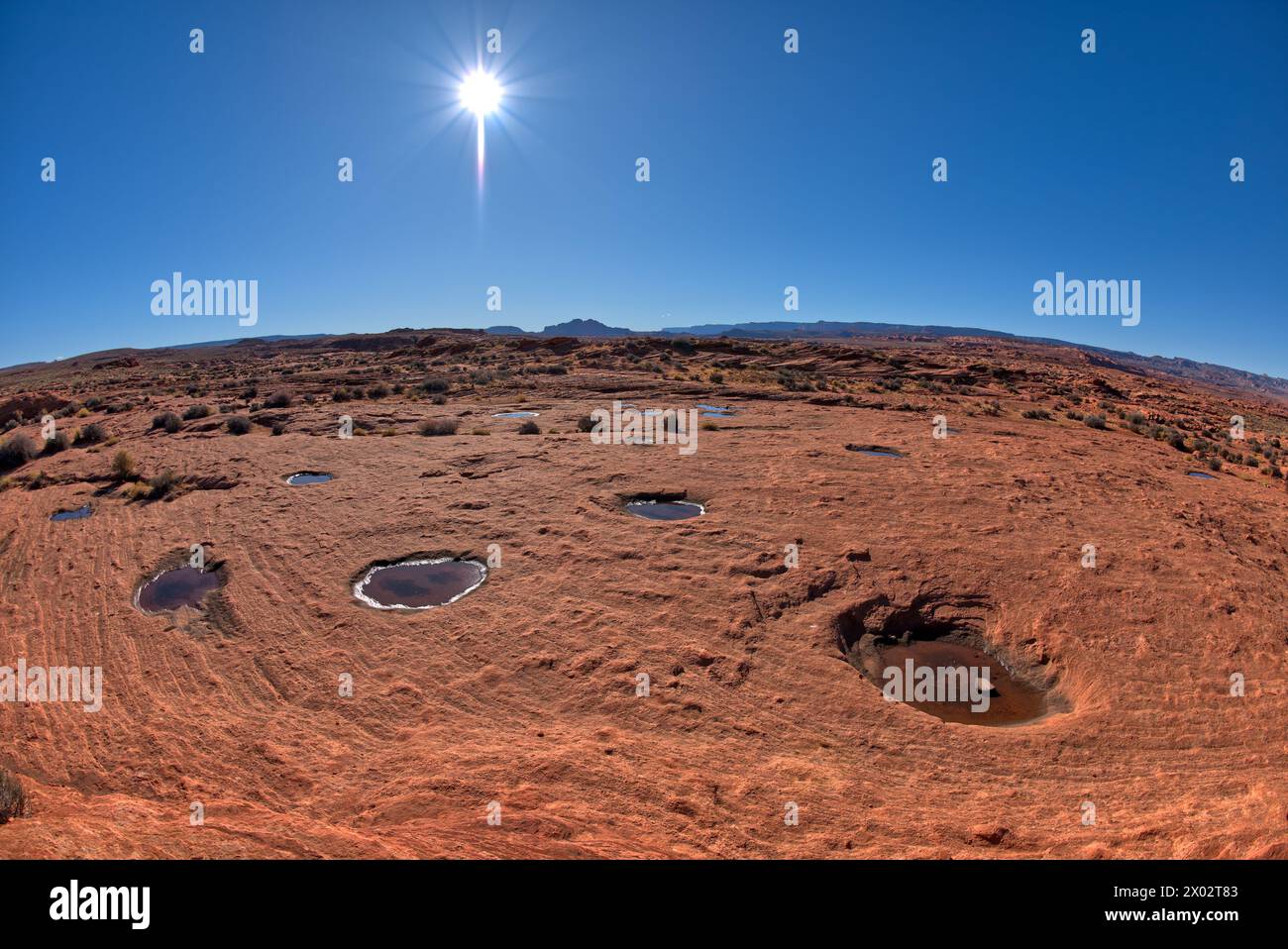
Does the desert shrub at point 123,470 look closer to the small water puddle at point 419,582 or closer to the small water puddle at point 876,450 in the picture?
the small water puddle at point 419,582

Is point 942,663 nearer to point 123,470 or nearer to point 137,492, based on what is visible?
point 137,492

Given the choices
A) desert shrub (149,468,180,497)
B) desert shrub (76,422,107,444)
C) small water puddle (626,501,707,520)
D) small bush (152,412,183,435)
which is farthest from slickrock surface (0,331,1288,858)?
small bush (152,412,183,435)

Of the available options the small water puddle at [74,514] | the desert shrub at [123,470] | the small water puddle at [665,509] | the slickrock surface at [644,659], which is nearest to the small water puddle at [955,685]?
the slickrock surface at [644,659]

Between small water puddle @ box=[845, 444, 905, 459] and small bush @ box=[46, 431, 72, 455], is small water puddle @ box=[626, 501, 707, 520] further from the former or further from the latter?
small bush @ box=[46, 431, 72, 455]

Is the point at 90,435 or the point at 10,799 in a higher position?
the point at 90,435

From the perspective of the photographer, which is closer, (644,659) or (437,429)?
(644,659)

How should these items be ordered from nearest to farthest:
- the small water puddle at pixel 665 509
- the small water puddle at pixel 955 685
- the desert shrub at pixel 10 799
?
the desert shrub at pixel 10 799 < the small water puddle at pixel 955 685 < the small water puddle at pixel 665 509

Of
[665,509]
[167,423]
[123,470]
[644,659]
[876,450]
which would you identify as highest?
[167,423]

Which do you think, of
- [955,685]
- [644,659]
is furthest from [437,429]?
[955,685]
